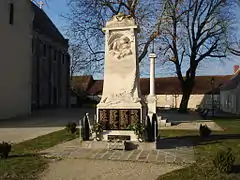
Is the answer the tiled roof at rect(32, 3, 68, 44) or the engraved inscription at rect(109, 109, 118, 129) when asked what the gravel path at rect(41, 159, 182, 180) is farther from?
the tiled roof at rect(32, 3, 68, 44)

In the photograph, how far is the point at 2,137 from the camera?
48.8 ft

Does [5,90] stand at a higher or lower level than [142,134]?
higher

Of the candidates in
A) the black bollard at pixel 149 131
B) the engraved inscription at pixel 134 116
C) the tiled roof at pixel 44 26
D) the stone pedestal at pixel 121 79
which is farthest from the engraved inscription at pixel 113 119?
the tiled roof at pixel 44 26

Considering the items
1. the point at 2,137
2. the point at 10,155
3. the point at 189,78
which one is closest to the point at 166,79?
the point at 189,78

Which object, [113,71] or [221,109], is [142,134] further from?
[221,109]

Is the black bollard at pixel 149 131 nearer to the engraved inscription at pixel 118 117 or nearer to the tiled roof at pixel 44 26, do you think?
the engraved inscription at pixel 118 117

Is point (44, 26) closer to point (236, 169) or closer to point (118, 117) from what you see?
point (118, 117)

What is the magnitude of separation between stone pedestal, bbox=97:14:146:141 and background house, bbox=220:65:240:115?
34.0m

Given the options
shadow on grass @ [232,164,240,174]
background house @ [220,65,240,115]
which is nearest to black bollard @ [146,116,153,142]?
shadow on grass @ [232,164,240,174]

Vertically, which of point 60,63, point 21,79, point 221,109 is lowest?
point 221,109

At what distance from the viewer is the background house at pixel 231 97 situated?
1702 inches

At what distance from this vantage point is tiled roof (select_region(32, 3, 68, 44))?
133ft

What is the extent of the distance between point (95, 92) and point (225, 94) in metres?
25.3

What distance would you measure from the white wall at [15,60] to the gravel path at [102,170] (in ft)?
56.6
